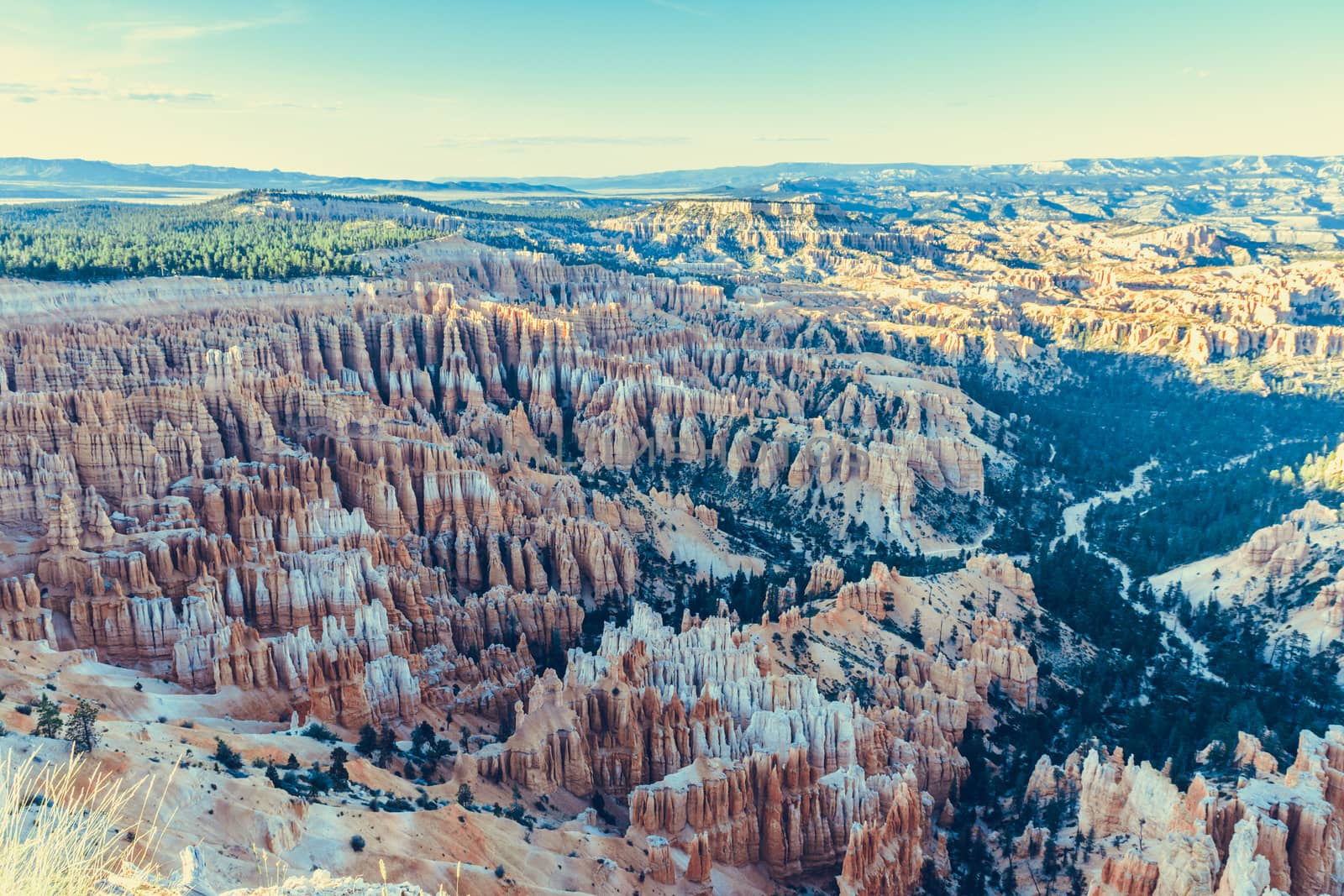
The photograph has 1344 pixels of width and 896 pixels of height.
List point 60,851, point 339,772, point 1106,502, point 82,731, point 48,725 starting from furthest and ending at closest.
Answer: point 1106,502 < point 339,772 < point 48,725 < point 82,731 < point 60,851

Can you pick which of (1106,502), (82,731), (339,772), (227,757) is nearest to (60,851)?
(82,731)

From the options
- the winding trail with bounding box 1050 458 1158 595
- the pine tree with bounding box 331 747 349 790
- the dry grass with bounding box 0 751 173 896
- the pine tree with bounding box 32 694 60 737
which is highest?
the dry grass with bounding box 0 751 173 896

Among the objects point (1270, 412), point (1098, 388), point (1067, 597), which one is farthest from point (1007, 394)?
point (1067, 597)

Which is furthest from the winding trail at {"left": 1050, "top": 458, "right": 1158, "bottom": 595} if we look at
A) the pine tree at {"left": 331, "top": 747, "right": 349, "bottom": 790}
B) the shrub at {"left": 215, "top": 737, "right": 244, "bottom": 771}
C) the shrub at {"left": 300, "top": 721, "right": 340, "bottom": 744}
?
the shrub at {"left": 215, "top": 737, "right": 244, "bottom": 771}

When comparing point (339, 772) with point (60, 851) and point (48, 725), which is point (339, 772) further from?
point (60, 851)

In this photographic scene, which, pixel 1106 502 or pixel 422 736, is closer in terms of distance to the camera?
pixel 422 736

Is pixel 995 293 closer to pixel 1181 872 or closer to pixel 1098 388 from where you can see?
pixel 1098 388

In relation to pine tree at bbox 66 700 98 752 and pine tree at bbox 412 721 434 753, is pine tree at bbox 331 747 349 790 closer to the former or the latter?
pine tree at bbox 412 721 434 753

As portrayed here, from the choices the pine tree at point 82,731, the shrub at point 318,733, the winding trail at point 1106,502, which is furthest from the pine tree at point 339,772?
the winding trail at point 1106,502
